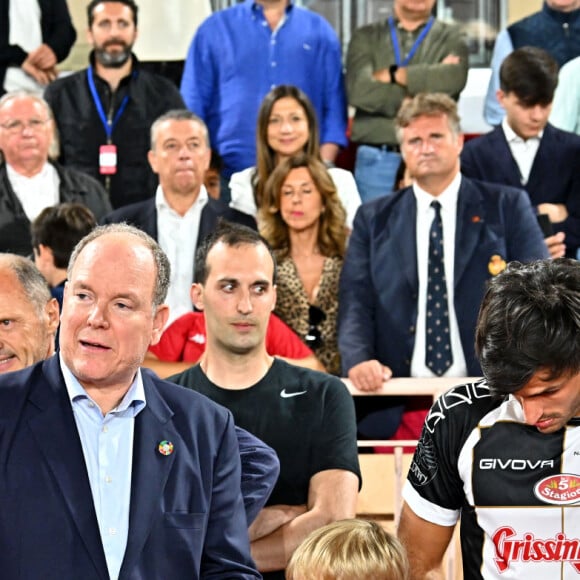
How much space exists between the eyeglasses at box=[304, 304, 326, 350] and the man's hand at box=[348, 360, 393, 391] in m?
0.64

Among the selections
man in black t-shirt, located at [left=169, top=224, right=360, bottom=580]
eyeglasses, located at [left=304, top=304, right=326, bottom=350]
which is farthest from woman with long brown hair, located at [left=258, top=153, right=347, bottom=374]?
man in black t-shirt, located at [left=169, top=224, right=360, bottom=580]

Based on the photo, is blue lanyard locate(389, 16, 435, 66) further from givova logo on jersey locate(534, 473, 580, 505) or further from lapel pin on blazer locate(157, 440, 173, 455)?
lapel pin on blazer locate(157, 440, 173, 455)

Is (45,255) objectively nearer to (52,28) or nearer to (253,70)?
(253,70)

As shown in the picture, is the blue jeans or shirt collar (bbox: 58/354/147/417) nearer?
shirt collar (bbox: 58/354/147/417)

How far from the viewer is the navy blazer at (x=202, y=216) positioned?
595 centimetres

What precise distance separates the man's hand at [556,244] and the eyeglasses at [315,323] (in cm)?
117

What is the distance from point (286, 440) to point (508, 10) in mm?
6067

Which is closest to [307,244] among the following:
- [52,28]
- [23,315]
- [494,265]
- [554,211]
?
[494,265]

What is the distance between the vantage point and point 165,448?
115 inches

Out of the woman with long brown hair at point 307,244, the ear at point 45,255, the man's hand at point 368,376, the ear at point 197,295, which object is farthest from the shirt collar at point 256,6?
the ear at point 197,295

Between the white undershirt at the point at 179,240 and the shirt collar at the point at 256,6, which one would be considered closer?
the white undershirt at the point at 179,240

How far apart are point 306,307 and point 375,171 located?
1.65 metres

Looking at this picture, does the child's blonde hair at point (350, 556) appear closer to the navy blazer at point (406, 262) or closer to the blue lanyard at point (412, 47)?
the navy blazer at point (406, 262)

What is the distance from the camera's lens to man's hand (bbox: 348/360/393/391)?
4.80 meters
